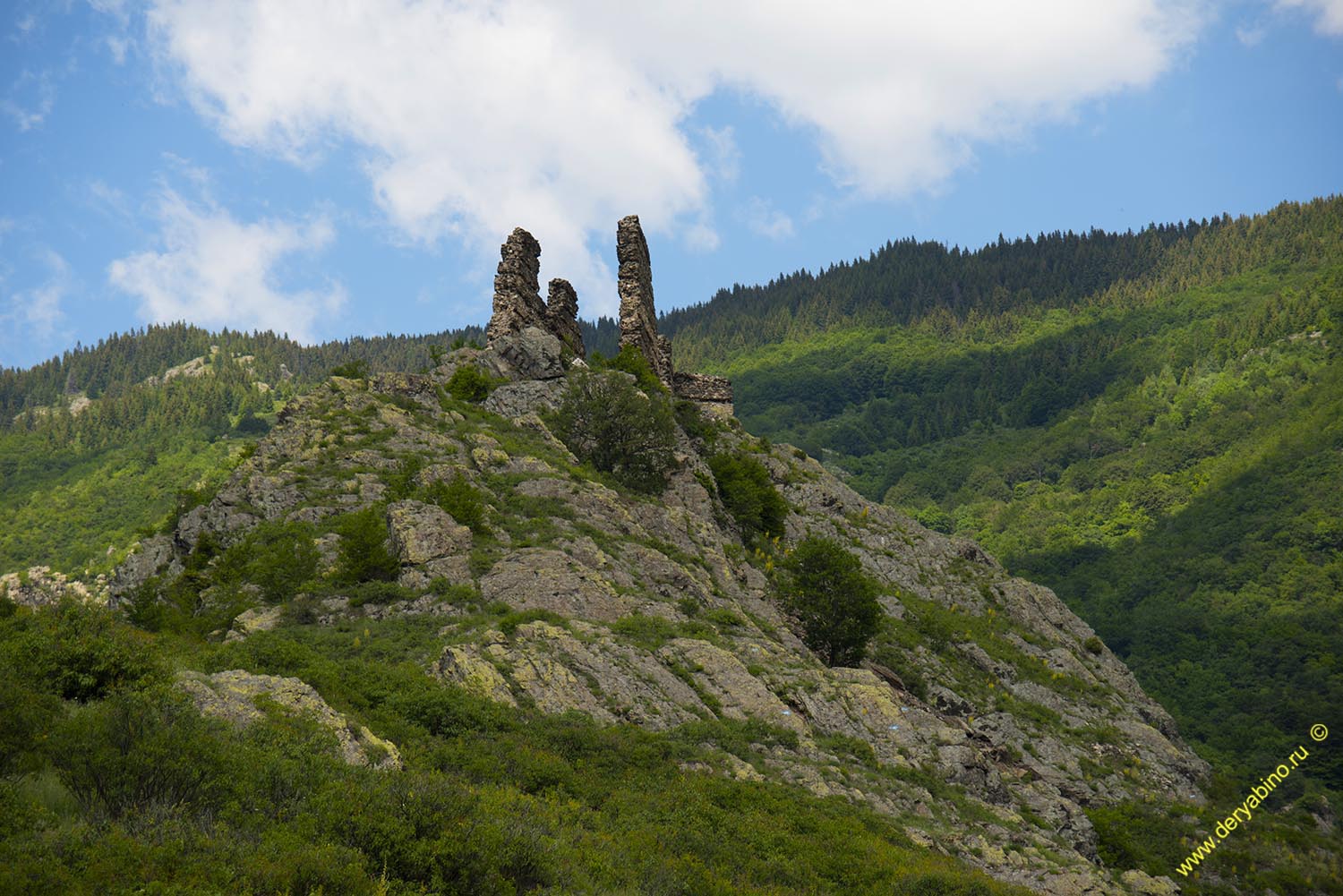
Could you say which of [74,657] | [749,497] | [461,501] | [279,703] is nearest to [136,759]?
[74,657]

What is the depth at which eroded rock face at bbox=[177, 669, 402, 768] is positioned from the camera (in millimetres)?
17844

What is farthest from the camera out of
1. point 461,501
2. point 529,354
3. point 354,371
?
point 529,354

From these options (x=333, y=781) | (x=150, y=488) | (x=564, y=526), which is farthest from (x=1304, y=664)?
(x=150, y=488)

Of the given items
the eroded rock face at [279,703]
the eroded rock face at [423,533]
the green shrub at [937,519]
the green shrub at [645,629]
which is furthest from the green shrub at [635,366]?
the green shrub at [937,519]

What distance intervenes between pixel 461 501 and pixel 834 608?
18.9m

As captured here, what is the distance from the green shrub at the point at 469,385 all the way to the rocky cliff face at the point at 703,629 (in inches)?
56.1

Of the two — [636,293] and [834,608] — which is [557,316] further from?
[834,608]

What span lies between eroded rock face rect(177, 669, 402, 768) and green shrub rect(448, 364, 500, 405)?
42.4 meters

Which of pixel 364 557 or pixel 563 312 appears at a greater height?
pixel 563 312

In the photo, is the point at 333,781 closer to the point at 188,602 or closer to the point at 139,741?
the point at 139,741

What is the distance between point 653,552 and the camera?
42.1m

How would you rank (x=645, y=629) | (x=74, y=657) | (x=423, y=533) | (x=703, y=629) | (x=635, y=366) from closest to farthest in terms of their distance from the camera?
(x=74, y=657) → (x=645, y=629) → (x=703, y=629) → (x=423, y=533) → (x=635, y=366)

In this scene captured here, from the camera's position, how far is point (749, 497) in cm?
6175

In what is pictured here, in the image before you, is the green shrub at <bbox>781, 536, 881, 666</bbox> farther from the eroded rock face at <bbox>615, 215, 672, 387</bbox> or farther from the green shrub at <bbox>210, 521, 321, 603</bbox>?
the eroded rock face at <bbox>615, 215, 672, 387</bbox>
